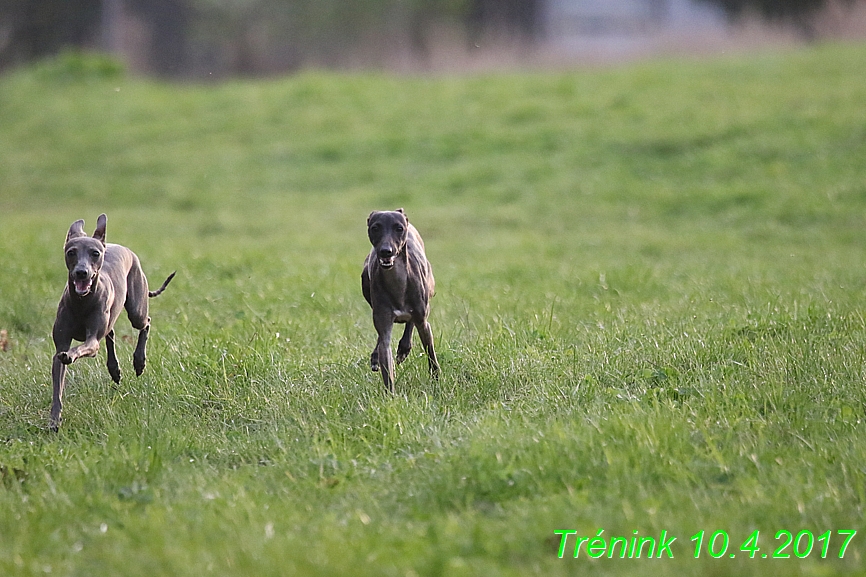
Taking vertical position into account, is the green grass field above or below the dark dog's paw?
below

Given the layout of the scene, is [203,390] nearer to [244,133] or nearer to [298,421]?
[298,421]

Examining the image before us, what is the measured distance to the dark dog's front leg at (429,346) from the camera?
5605 mm

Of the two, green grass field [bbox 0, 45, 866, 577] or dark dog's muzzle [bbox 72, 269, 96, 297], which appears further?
dark dog's muzzle [bbox 72, 269, 96, 297]

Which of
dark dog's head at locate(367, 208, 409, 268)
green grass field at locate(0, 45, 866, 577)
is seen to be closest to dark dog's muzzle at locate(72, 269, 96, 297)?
green grass field at locate(0, 45, 866, 577)

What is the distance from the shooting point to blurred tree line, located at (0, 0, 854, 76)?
31031 millimetres

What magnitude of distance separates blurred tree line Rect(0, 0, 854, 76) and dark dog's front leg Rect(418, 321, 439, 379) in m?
24.7

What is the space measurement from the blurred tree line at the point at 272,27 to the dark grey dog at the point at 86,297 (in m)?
24.7

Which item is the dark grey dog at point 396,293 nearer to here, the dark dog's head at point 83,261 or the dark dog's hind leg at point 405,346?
the dark dog's hind leg at point 405,346

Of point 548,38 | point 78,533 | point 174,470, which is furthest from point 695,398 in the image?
point 548,38

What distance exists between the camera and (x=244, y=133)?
2120cm

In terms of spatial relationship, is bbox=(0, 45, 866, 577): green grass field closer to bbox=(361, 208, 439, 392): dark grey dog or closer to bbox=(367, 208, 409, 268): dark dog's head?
bbox=(361, 208, 439, 392): dark grey dog

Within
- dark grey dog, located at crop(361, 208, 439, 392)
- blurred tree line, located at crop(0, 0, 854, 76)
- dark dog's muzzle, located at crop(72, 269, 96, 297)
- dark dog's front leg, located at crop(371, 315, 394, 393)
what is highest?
blurred tree line, located at crop(0, 0, 854, 76)

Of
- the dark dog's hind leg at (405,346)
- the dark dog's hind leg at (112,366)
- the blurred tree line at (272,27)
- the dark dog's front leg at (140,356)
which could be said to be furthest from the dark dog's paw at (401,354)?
the blurred tree line at (272,27)

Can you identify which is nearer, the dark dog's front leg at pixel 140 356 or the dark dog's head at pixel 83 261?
the dark dog's head at pixel 83 261
